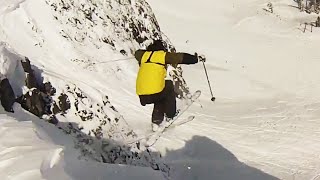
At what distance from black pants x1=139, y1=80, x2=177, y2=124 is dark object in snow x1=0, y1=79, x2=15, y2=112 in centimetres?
247

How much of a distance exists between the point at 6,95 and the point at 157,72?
9.84 ft

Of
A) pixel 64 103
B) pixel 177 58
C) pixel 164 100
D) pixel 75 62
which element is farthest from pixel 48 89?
pixel 177 58

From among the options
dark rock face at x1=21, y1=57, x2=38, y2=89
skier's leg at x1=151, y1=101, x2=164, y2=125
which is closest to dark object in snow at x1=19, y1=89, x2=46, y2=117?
dark rock face at x1=21, y1=57, x2=38, y2=89

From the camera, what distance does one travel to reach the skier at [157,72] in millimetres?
8305

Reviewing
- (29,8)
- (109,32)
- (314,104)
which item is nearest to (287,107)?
(314,104)

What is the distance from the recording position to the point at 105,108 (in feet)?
39.1

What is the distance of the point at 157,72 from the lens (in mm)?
8414

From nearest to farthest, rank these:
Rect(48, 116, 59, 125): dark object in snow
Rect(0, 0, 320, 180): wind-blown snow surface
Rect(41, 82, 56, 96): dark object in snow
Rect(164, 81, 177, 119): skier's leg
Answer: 1. Rect(164, 81, 177, 119): skier's leg
2. Rect(48, 116, 59, 125): dark object in snow
3. Rect(41, 82, 56, 96): dark object in snow
4. Rect(0, 0, 320, 180): wind-blown snow surface

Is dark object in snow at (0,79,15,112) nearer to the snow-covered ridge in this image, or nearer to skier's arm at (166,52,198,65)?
the snow-covered ridge

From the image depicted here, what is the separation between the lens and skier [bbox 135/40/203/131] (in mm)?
8305

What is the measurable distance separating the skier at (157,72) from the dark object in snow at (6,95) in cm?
248

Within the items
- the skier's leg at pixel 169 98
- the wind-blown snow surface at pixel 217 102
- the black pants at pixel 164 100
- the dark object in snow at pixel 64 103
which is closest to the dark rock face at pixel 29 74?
the wind-blown snow surface at pixel 217 102

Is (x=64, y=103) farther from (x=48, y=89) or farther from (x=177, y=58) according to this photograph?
(x=177, y=58)

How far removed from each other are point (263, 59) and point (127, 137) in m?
8.22
